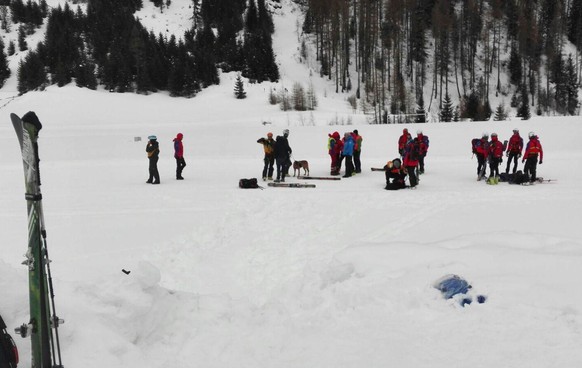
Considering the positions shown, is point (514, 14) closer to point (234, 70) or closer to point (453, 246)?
point (234, 70)

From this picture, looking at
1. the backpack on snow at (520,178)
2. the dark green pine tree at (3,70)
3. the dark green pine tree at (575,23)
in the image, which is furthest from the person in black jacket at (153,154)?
the dark green pine tree at (575,23)

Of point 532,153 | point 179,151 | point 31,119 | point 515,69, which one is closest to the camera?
point 31,119

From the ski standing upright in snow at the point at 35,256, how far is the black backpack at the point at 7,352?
0.09 meters

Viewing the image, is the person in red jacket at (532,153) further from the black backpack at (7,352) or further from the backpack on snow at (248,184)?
the black backpack at (7,352)

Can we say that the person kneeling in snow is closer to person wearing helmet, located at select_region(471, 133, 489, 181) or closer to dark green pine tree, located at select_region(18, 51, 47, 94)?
person wearing helmet, located at select_region(471, 133, 489, 181)

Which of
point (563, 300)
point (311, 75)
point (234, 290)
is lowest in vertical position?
point (234, 290)

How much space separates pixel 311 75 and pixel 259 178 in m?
29.1

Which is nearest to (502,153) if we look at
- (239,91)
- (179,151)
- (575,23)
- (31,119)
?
(179,151)

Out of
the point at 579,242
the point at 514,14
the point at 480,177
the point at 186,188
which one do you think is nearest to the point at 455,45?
the point at 514,14

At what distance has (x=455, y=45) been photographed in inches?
1690

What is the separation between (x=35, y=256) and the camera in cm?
318

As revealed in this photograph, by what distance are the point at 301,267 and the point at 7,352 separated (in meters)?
4.61

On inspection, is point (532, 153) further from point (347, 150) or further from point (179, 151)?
point (179, 151)

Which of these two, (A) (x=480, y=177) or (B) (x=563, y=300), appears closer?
(B) (x=563, y=300)
